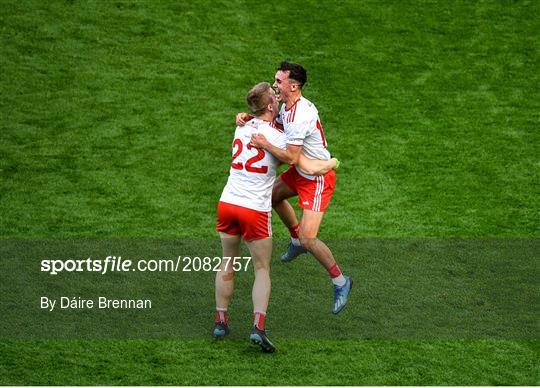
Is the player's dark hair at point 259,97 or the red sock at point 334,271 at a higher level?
the player's dark hair at point 259,97

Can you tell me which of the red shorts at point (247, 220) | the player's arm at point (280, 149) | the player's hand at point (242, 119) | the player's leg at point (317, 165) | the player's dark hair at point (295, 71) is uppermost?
the player's dark hair at point (295, 71)

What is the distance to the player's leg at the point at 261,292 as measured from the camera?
28.1 ft

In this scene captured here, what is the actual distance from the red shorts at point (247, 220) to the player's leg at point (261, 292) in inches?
2.8

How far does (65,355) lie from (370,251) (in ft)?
11.5

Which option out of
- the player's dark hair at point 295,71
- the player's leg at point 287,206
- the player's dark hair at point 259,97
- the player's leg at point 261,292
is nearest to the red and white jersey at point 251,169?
the player's dark hair at point 259,97

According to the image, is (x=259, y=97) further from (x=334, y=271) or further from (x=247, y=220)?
(x=334, y=271)

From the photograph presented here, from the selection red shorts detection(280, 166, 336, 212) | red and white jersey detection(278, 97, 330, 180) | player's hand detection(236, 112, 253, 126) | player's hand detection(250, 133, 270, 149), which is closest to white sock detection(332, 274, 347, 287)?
red shorts detection(280, 166, 336, 212)

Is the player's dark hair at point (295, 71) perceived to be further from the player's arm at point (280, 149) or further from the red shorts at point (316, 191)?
the red shorts at point (316, 191)

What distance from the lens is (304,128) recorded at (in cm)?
880

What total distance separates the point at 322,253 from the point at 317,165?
733mm

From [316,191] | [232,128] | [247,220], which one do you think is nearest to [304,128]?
[316,191]

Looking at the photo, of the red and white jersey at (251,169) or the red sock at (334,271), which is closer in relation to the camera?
→ the red and white jersey at (251,169)

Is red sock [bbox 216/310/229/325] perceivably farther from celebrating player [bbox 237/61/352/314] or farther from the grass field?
celebrating player [bbox 237/61/352/314]

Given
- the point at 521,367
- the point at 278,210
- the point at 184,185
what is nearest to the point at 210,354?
the point at 278,210
